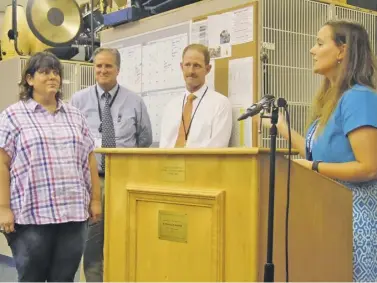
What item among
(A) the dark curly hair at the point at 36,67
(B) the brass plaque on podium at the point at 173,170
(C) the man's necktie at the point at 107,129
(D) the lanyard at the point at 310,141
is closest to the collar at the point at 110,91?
(C) the man's necktie at the point at 107,129

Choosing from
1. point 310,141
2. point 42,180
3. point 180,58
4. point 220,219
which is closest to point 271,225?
point 220,219

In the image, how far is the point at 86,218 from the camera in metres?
2.49

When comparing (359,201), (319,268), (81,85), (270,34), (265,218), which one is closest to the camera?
(265,218)

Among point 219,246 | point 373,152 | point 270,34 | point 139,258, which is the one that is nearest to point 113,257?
point 139,258

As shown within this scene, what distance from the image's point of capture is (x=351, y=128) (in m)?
1.86

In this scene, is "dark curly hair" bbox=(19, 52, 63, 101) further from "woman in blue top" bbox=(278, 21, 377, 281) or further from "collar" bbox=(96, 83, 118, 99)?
"woman in blue top" bbox=(278, 21, 377, 281)

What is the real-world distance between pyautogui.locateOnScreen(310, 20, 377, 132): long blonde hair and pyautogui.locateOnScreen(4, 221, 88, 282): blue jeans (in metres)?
1.16

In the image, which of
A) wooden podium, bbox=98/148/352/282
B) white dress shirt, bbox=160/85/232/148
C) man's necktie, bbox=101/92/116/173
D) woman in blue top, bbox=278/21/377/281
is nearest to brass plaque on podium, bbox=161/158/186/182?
wooden podium, bbox=98/148/352/282

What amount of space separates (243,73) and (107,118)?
825 mm

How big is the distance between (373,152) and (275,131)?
42cm

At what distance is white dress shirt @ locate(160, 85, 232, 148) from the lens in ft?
9.98

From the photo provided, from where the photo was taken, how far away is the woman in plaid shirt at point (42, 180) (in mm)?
2361

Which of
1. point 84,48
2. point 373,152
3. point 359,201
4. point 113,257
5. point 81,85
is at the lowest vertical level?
point 113,257

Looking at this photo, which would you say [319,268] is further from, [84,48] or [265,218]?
[84,48]
